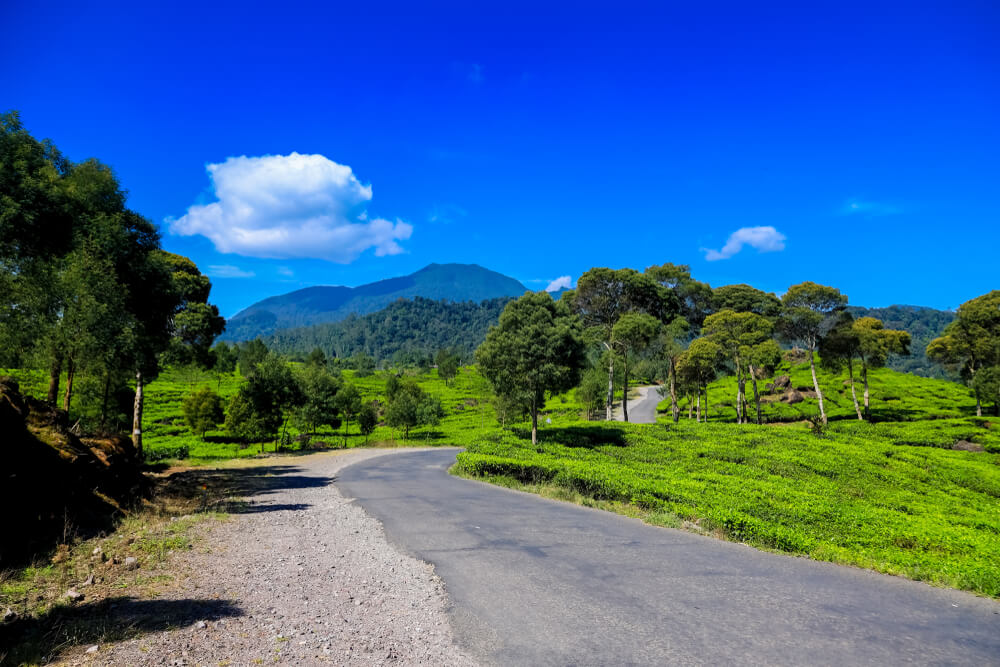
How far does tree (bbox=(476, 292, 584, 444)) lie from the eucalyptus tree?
1436 cm

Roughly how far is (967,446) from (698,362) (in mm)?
17776

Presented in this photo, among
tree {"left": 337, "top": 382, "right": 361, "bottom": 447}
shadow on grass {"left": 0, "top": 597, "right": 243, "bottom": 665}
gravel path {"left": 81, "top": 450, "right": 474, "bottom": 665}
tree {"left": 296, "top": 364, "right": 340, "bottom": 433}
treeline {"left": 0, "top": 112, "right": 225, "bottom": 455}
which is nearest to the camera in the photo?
shadow on grass {"left": 0, "top": 597, "right": 243, "bottom": 665}

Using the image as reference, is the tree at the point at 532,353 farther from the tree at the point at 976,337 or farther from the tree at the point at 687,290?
the tree at the point at 976,337

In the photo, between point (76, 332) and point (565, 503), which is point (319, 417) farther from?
point (565, 503)

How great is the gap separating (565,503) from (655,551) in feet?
23.6

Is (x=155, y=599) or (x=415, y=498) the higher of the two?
(x=155, y=599)

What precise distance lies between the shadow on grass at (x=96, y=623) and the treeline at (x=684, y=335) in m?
25.0

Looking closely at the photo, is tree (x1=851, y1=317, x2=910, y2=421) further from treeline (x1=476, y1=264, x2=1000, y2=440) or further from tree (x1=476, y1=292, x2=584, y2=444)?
tree (x1=476, y1=292, x2=584, y2=444)

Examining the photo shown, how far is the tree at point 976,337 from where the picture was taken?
41469mm

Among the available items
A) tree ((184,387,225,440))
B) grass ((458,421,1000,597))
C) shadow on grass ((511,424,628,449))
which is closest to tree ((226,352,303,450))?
tree ((184,387,225,440))

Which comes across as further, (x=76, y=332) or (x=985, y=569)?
(x=76, y=332)

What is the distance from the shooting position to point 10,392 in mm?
12797

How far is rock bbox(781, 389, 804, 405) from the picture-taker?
5388 centimetres

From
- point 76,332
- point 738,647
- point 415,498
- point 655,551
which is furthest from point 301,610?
point 76,332
